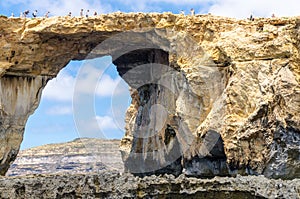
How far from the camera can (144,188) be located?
659 inches

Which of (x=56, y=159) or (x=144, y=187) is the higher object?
(x=56, y=159)

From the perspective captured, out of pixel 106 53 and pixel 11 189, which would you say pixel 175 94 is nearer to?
pixel 106 53

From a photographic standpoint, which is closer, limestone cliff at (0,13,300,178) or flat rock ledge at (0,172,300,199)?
flat rock ledge at (0,172,300,199)

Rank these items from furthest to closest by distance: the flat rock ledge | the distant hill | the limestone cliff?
the distant hill
the limestone cliff
the flat rock ledge

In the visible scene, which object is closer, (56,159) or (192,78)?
(192,78)

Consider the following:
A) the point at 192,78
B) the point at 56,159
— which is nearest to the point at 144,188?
the point at 192,78

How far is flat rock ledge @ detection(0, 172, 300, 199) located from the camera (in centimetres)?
1614

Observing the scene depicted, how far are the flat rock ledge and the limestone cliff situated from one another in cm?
558

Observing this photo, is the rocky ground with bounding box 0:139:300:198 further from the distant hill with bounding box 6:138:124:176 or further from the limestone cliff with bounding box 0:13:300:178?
the distant hill with bounding box 6:138:124:176

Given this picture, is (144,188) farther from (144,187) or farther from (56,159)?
(56,159)

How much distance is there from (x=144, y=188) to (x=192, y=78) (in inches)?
471

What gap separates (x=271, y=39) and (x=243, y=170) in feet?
23.0

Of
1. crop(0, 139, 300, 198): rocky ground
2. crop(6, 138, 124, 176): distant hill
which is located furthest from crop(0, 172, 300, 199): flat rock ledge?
crop(6, 138, 124, 176): distant hill

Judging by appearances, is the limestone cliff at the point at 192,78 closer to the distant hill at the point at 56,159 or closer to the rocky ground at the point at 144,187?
the rocky ground at the point at 144,187
